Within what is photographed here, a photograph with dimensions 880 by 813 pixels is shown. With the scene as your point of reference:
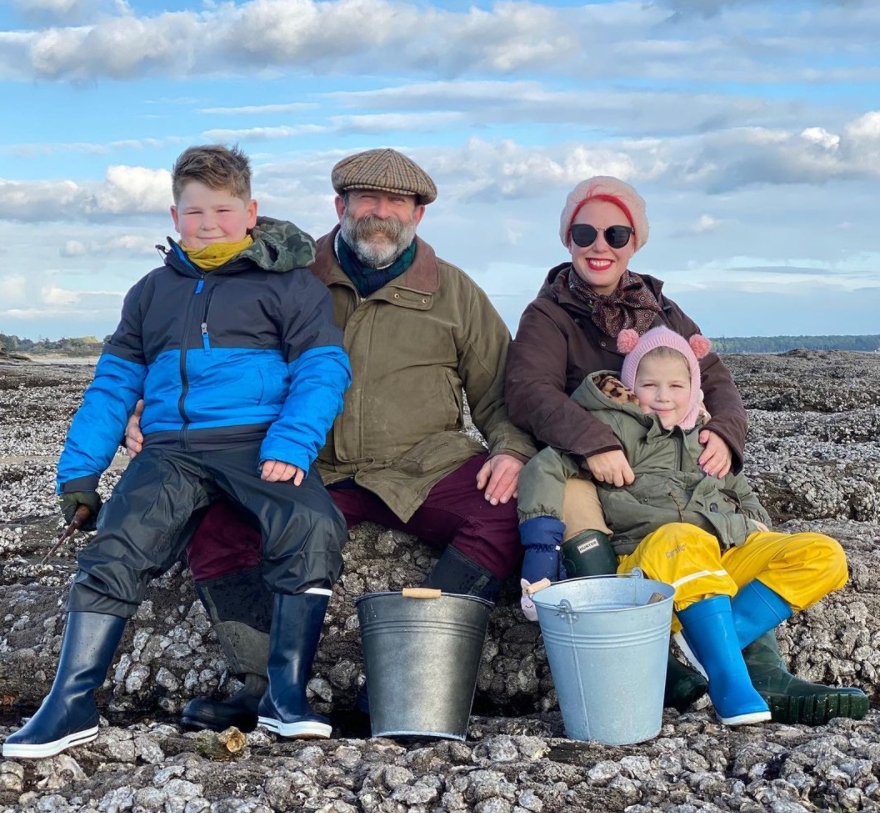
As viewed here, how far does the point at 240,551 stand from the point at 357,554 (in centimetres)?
78

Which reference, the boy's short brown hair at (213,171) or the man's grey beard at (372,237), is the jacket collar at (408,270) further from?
the boy's short brown hair at (213,171)

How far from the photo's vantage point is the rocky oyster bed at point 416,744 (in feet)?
12.9

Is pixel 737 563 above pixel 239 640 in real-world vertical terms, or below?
above

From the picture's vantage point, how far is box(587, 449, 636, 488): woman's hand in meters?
5.25

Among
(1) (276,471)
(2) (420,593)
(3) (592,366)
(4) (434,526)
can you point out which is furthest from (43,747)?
(3) (592,366)

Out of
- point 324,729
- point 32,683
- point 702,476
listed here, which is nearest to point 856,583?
point 702,476

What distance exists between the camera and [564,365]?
5.98 meters

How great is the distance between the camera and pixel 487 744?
4367 mm

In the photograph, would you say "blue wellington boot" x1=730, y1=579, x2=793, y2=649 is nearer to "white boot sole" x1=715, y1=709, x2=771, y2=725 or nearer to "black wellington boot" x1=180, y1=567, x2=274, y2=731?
"white boot sole" x1=715, y1=709, x2=771, y2=725

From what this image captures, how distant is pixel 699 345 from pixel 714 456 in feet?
2.27

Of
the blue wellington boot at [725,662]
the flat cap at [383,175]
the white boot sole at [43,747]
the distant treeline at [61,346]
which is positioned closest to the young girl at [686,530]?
the blue wellington boot at [725,662]

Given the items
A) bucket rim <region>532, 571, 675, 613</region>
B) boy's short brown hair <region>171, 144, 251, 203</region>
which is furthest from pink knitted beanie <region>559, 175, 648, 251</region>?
bucket rim <region>532, 571, 675, 613</region>

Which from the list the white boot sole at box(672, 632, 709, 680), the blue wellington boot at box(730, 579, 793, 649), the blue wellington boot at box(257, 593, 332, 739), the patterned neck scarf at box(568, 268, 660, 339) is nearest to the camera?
the blue wellington boot at box(257, 593, 332, 739)

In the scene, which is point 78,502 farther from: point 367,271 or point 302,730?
point 367,271
